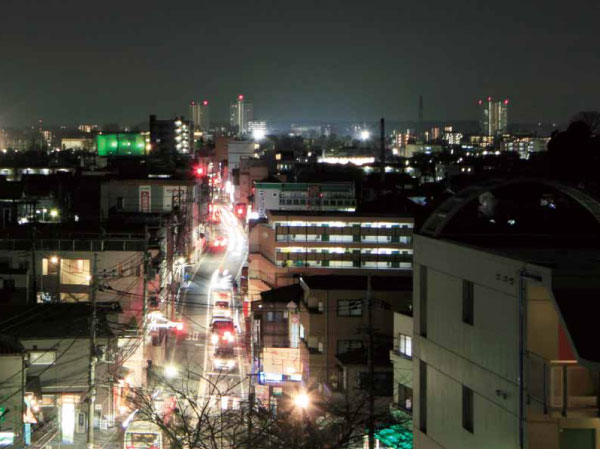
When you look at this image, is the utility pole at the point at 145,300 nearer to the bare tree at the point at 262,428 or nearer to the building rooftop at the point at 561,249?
the bare tree at the point at 262,428

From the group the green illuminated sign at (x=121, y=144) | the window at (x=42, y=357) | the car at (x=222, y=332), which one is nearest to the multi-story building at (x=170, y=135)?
the green illuminated sign at (x=121, y=144)

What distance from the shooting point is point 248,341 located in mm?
17547

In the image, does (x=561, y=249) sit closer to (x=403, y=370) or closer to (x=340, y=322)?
(x=403, y=370)

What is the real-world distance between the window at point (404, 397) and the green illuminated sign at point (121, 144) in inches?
1456

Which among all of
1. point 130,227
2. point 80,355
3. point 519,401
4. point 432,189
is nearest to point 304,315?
point 80,355

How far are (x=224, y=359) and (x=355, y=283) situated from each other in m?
3.22

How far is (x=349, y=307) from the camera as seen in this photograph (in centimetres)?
1238

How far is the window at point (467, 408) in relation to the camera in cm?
414

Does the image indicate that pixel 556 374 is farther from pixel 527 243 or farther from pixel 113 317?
pixel 113 317

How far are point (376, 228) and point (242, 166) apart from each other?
87.9 ft

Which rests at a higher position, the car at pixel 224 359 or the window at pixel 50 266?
the window at pixel 50 266

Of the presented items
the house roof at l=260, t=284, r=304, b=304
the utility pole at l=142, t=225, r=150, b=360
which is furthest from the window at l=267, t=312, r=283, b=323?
the utility pole at l=142, t=225, r=150, b=360

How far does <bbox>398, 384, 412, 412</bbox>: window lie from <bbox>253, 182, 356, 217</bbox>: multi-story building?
2073cm

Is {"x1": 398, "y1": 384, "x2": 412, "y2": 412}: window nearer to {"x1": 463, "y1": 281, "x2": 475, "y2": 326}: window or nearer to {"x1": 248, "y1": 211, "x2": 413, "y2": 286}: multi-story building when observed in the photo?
{"x1": 463, "y1": 281, "x2": 475, "y2": 326}: window
